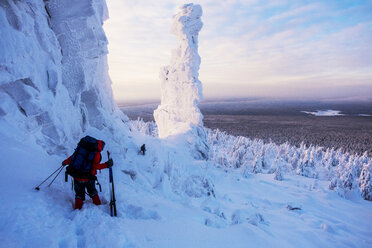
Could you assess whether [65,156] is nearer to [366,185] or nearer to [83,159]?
[83,159]

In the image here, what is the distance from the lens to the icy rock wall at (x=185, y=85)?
1981 centimetres

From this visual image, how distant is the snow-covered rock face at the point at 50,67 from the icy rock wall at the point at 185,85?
1214 centimetres

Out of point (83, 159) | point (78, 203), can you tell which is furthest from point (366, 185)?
point (83, 159)

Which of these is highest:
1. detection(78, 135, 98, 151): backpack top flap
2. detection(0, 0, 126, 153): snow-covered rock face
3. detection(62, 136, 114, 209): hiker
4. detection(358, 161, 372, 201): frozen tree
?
detection(0, 0, 126, 153): snow-covered rock face

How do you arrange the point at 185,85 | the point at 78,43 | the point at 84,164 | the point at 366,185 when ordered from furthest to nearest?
the point at 366,185
the point at 185,85
the point at 78,43
the point at 84,164

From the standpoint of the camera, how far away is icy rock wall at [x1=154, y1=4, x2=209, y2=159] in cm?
1981

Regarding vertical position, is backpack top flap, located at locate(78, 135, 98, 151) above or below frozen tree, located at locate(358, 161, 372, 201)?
above

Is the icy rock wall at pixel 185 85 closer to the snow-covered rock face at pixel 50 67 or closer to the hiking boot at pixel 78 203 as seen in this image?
the snow-covered rock face at pixel 50 67

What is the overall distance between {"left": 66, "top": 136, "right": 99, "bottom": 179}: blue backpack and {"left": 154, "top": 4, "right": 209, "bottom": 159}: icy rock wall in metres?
14.7

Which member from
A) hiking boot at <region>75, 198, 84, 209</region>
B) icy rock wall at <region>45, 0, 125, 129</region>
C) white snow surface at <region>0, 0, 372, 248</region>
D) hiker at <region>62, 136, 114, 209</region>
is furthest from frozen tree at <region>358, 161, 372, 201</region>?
hiking boot at <region>75, 198, 84, 209</region>

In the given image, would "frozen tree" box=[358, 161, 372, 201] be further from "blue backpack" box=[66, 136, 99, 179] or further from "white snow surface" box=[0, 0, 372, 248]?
"blue backpack" box=[66, 136, 99, 179]

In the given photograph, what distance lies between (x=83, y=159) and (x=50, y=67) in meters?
4.19

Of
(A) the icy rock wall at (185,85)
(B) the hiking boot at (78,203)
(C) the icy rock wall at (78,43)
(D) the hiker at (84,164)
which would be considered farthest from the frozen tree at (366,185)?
(B) the hiking boot at (78,203)

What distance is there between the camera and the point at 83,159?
4.02 meters
